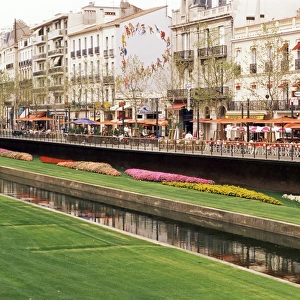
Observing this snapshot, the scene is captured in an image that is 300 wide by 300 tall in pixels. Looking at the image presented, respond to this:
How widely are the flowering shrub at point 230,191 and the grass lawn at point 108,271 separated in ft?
47.2

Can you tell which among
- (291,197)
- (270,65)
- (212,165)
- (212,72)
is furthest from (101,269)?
(212,72)

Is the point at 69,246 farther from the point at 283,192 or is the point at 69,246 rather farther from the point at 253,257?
the point at 283,192

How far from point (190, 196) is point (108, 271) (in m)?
24.6

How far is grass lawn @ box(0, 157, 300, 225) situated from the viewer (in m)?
43.1

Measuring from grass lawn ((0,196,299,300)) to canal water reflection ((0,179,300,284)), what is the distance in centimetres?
338

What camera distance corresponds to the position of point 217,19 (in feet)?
287

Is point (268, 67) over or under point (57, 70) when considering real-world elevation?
under

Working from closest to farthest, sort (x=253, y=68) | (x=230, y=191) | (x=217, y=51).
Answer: (x=230, y=191)
(x=253, y=68)
(x=217, y=51)

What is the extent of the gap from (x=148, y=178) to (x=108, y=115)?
172ft

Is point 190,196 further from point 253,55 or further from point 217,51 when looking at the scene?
point 217,51

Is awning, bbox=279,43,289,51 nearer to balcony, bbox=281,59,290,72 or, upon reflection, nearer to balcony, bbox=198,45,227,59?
balcony, bbox=281,59,290,72

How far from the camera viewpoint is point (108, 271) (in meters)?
26.9

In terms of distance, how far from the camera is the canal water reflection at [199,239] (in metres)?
33.1

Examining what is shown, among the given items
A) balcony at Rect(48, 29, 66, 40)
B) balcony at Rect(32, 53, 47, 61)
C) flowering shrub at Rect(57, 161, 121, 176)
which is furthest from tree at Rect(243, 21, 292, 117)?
balcony at Rect(32, 53, 47, 61)
